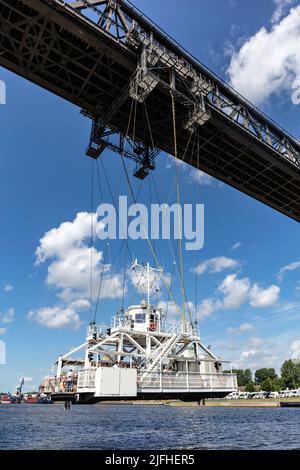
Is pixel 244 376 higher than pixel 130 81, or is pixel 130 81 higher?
pixel 130 81

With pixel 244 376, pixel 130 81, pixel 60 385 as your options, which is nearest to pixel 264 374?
pixel 244 376

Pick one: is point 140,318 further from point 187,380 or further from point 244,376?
point 244,376

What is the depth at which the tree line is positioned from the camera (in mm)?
111875

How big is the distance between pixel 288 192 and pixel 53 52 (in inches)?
969

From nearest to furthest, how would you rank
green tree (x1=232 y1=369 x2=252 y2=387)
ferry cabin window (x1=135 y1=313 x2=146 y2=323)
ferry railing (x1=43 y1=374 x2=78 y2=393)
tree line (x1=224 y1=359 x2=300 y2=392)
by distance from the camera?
ferry railing (x1=43 y1=374 x2=78 y2=393), ferry cabin window (x1=135 y1=313 x2=146 y2=323), tree line (x1=224 y1=359 x2=300 y2=392), green tree (x1=232 y1=369 x2=252 y2=387)

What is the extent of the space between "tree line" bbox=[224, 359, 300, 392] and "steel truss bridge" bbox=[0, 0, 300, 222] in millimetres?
101178

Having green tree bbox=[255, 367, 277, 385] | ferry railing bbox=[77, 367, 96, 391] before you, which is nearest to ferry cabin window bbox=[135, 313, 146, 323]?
ferry railing bbox=[77, 367, 96, 391]

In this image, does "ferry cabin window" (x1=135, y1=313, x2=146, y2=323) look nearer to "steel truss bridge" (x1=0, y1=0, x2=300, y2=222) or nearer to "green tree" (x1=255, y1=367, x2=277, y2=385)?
"steel truss bridge" (x1=0, y1=0, x2=300, y2=222)

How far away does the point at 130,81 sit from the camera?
19.0 m

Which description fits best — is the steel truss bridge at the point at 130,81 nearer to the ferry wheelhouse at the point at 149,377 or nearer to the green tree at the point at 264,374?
the ferry wheelhouse at the point at 149,377

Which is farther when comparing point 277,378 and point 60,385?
point 277,378

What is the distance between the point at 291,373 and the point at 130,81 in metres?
125

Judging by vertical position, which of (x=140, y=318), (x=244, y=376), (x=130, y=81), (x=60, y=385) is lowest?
(x=60, y=385)

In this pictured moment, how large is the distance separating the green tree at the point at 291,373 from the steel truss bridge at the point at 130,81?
105757 millimetres
